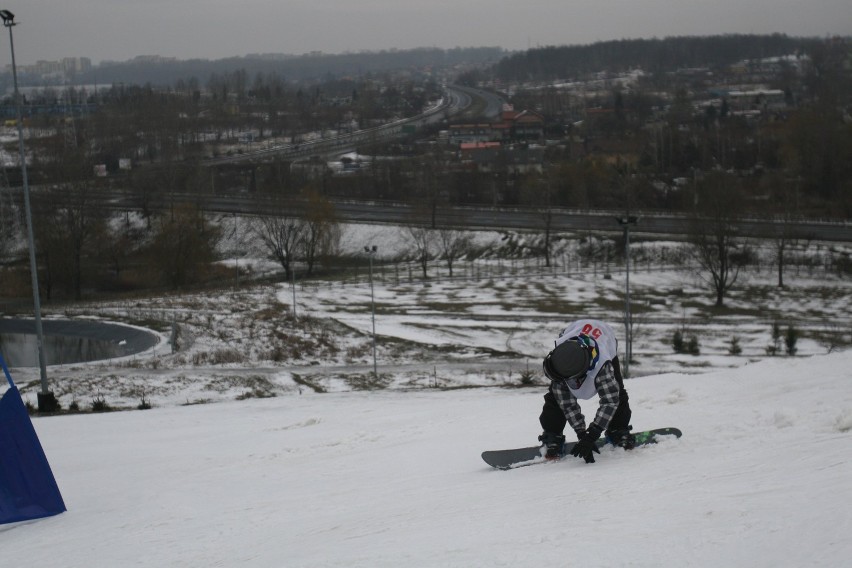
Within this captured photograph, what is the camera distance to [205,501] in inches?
359

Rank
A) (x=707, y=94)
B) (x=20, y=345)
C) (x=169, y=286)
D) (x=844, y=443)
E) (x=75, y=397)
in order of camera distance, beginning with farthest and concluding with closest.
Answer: (x=707, y=94)
(x=169, y=286)
(x=20, y=345)
(x=75, y=397)
(x=844, y=443)

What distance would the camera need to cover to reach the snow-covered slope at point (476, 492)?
→ 19.9 ft

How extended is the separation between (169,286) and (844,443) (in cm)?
4931

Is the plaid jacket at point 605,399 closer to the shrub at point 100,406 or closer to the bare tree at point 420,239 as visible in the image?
the shrub at point 100,406

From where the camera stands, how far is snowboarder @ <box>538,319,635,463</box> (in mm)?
8055

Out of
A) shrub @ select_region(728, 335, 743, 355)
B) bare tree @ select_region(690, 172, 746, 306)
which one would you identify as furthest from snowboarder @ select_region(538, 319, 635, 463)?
bare tree @ select_region(690, 172, 746, 306)

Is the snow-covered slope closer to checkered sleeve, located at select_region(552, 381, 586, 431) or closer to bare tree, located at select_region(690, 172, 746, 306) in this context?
checkered sleeve, located at select_region(552, 381, 586, 431)

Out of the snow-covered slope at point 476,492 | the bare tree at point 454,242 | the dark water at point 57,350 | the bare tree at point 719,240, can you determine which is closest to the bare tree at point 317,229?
the bare tree at point 454,242

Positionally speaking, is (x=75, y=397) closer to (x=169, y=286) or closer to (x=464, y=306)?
(x=464, y=306)

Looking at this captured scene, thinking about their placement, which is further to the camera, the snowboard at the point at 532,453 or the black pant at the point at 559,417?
the snowboard at the point at 532,453

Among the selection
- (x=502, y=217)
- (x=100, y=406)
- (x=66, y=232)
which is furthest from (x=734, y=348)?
(x=66, y=232)

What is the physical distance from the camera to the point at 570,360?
26.4 feet

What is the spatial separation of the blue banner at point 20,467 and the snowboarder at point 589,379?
5.38 metres

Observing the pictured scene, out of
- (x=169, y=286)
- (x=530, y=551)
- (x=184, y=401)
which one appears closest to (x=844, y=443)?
(x=530, y=551)
